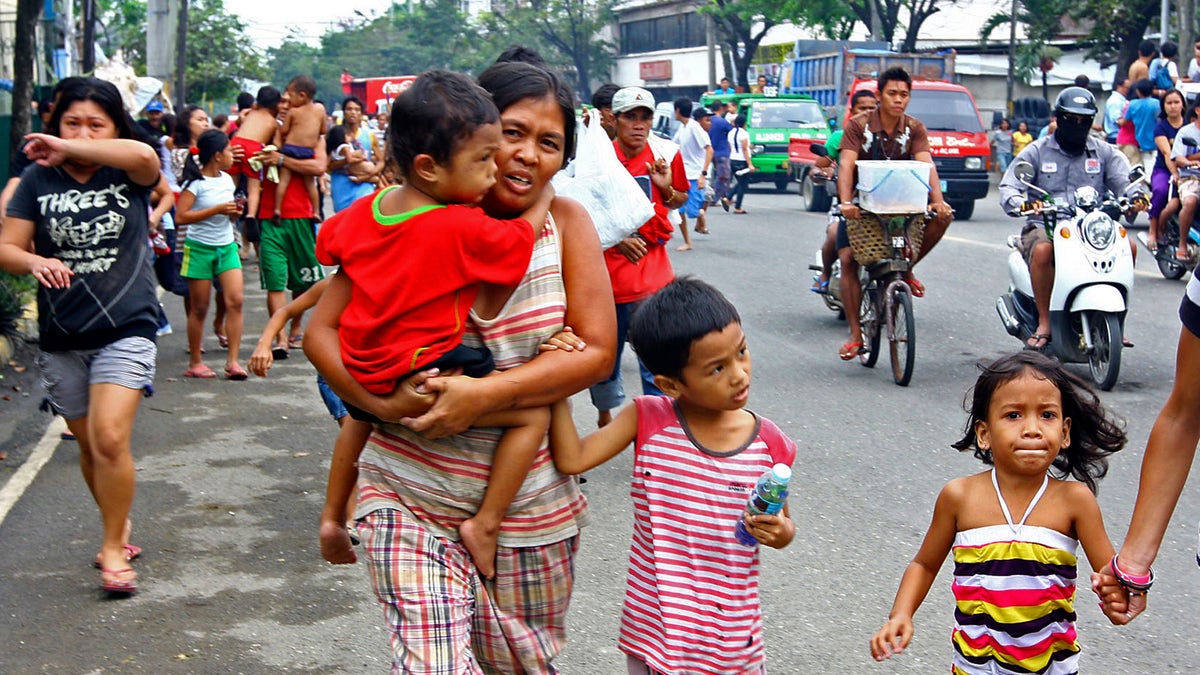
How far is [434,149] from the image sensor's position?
2.75m

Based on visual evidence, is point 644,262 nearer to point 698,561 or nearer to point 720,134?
point 698,561

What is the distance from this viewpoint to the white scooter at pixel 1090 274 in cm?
842

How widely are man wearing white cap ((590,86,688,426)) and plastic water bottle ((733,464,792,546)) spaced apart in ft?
10.8

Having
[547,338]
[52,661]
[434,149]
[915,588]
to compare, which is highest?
[434,149]

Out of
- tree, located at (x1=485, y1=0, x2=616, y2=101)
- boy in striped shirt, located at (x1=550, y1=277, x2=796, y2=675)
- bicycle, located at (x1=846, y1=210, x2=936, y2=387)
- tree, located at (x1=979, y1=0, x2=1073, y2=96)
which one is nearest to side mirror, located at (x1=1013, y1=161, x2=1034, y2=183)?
bicycle, located at (x1=846, y1=210, x2=936, y2=387)

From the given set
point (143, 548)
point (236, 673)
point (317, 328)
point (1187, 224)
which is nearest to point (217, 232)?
point (143, 548)

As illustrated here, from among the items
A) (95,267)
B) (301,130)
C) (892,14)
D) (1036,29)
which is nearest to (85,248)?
(95,267)

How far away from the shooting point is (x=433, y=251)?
8.91ft

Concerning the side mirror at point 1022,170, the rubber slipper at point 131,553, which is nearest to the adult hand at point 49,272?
the rubber slipper at point 131,553

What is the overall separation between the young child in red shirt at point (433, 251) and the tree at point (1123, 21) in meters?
35.7

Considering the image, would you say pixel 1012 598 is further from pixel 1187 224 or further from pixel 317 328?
pixel 1187 224

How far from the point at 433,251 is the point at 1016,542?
4.71 feet

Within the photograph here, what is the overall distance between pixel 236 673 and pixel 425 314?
2.18 metres

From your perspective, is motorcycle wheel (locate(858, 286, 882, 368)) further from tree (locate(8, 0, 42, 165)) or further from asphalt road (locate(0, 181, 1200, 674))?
tree (locate(8, 0, 42, 165))
